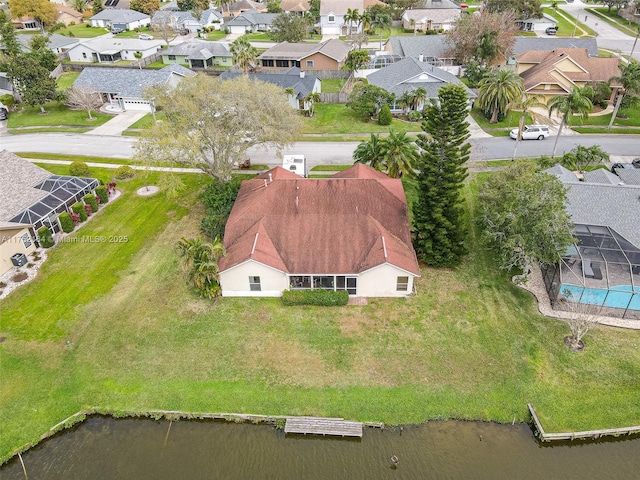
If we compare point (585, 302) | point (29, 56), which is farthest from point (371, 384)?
point (29, 56)

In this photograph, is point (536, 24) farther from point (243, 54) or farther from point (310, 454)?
point (310, 454)

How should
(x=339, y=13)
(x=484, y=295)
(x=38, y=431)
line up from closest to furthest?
(x=38, y=431), (x=484, y=295), (x=339, y=13)

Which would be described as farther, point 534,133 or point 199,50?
point 199,50

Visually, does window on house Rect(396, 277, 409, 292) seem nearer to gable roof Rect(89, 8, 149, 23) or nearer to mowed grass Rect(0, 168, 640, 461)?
mowed grass Rect(0, 168, 640, 461)

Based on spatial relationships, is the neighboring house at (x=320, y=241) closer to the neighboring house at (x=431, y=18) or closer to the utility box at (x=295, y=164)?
the utility box at (x=295, y=164)

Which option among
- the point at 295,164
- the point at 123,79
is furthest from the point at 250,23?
the point at 295,164

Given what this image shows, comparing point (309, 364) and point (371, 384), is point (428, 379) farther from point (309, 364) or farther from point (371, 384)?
point (309, 364)

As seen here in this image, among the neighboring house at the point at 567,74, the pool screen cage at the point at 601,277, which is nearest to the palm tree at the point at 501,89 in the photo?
the neighboring house at the point at 567,74
